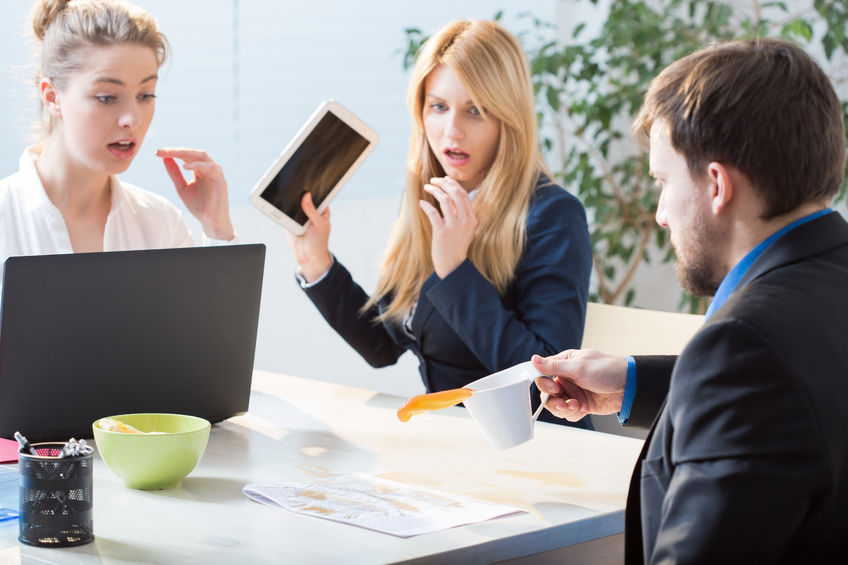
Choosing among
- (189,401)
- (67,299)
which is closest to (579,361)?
(189,401)

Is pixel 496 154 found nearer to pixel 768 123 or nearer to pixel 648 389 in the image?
pixel 648 389

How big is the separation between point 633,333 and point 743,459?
43.8 inches

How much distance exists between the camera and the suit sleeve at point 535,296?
182cm

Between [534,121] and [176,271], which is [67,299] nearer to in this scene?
[176,271]

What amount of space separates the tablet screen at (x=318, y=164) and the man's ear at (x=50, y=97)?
493mm

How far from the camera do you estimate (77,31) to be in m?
1.94

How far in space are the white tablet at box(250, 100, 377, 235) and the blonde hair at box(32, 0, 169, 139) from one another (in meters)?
0.43

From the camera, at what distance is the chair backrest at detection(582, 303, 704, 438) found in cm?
183

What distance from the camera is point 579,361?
1327mm

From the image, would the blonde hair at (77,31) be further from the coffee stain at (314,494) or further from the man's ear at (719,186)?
the man's ear at (719,186)

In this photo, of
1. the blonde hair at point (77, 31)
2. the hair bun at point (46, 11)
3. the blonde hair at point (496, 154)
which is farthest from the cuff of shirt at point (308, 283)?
the hair bun at point (46, 11)

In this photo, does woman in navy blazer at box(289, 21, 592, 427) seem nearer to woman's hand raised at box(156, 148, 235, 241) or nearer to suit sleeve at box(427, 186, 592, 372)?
suit sleeve at box(427, 186, 592, 372)

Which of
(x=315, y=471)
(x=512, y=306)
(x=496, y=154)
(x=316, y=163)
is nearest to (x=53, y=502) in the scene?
(x=315, y=471)

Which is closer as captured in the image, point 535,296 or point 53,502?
point 53,502
